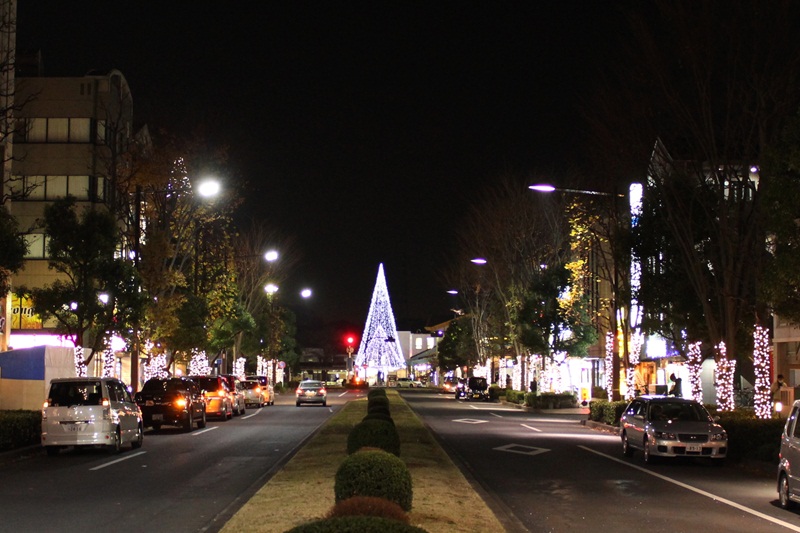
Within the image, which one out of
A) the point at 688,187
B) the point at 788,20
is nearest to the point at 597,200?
the point at 688,187

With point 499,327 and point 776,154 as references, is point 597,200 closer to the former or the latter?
point 776,154

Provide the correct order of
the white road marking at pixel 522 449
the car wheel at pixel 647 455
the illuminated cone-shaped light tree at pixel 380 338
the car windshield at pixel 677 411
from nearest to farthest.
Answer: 1. the car wheel at pixel 647 455
2. the car windshield at pixel 677 411
3. the white road marking at pixel 522 449
4. the illuminated cone-shaped light tree at pixel 380 338

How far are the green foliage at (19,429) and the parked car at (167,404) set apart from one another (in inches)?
278

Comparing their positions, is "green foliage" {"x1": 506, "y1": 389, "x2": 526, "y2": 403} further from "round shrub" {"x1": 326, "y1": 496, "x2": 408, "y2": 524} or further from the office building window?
"round shrub" {"x1": 326, "y1": 496, "x2": 408, "y2": 524}

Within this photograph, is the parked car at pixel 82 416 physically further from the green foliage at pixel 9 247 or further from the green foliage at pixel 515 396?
the green foliage at pixel 515 396

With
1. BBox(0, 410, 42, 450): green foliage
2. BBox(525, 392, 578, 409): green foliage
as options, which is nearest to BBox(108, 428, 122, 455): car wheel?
BBox(0, 410, 42, 450): green foliage

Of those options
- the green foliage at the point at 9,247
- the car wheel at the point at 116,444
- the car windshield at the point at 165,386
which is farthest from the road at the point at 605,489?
the green foliage at the point at 9,247

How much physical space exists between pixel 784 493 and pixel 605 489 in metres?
3.39

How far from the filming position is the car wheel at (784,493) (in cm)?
1593

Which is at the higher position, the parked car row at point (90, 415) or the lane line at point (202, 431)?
the parked car row at point (90, 415)

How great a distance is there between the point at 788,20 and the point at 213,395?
27483 mm

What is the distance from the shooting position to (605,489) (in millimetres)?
18438

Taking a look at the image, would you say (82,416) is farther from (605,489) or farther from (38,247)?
(38,247)

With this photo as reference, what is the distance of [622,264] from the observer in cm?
3634
